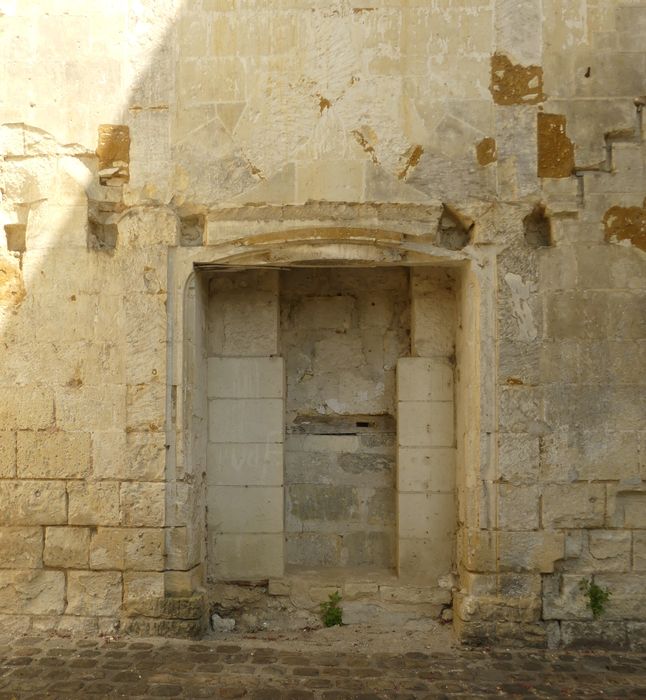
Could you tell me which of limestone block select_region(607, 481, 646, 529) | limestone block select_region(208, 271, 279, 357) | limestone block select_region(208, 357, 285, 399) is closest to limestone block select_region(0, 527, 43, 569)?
limestone block select_region(208, 357, 285, 399)

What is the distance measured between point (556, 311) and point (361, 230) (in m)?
1.43

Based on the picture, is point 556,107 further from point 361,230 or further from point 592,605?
point 592,605

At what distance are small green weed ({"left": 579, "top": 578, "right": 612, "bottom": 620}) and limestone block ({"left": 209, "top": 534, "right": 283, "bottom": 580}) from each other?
2111 mm

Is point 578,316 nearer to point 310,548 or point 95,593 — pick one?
point 310,548

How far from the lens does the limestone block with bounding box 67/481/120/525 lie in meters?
4.82

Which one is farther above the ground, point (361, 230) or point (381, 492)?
point (361, 230)

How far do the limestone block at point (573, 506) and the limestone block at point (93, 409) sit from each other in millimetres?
2945

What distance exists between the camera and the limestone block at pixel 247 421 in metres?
5.32

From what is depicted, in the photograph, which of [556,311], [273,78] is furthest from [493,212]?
[273,78]

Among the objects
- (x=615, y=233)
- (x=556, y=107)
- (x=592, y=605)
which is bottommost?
(x=592, y=605)

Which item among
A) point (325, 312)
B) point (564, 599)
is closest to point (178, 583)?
point (325, 312)

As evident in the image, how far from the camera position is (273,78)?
16.1 feet

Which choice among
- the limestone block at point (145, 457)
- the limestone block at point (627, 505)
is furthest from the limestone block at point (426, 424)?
the limestone block at point (145, 457)

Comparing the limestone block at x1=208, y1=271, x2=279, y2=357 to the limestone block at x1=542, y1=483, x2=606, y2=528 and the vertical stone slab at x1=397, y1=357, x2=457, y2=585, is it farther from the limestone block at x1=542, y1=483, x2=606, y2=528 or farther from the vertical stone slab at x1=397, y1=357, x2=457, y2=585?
the limestone block at x1=542, y1=483, x2=606, y2=528
